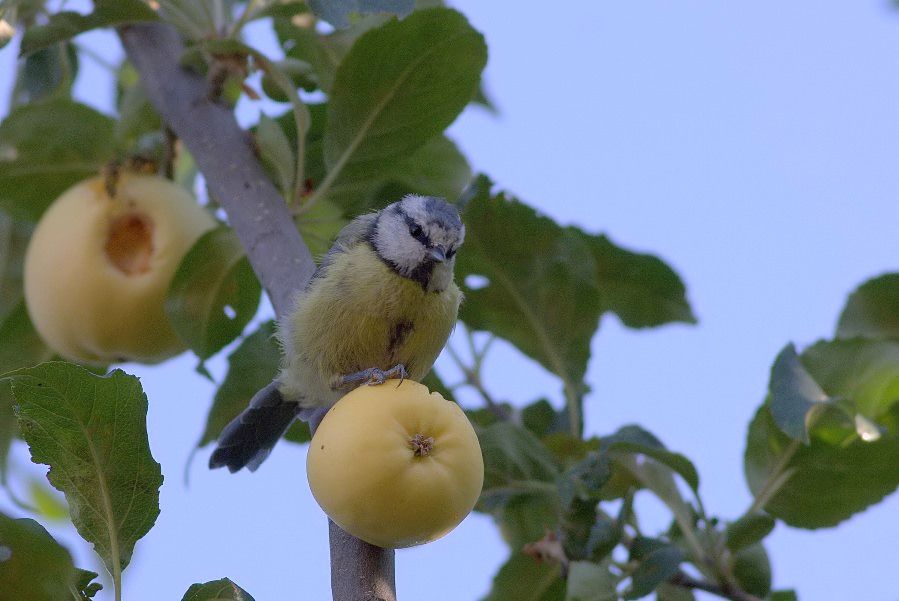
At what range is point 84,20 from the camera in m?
2.79

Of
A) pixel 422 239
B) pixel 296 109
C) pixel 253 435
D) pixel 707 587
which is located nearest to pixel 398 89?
pixel 296 109

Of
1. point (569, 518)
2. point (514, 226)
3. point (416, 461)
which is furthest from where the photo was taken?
point (514, 226)

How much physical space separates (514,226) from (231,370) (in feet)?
2.75

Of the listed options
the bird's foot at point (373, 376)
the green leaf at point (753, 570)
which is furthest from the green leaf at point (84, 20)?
the green leaf at point (753, 570)

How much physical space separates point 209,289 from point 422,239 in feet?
1.78

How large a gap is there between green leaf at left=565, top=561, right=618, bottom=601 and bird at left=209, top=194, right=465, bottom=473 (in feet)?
2.07

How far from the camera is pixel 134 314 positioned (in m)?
2.82

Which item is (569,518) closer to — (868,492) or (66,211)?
(868,492)

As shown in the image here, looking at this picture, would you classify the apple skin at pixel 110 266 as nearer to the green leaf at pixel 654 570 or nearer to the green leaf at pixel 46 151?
the green leaf at pixel 46 151

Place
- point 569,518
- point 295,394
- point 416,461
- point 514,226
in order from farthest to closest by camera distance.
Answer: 1. point 514,226
2. point 295,394
3. point 569,518
4. point 416,461

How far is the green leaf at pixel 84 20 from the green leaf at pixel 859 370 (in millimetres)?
1841

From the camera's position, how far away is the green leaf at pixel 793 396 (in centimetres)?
245

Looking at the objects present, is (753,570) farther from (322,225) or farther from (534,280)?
(322,225)

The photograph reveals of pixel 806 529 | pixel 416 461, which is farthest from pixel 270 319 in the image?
pixel 806 529
